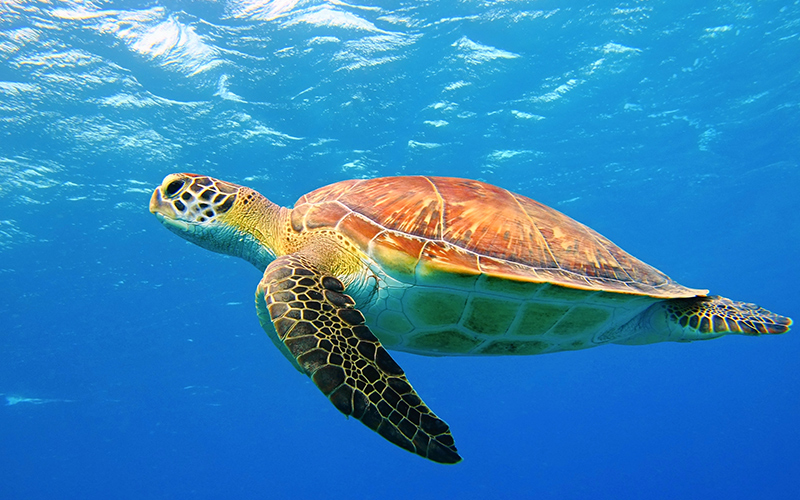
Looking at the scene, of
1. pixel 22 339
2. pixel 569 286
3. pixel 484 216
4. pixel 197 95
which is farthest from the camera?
pixel 22 339

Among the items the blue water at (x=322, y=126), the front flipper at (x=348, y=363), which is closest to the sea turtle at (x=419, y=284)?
the front flipper at (x=348, y=363)

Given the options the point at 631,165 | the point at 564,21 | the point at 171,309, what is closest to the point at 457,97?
the point at 564,21

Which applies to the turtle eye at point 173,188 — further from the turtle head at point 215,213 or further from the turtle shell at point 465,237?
A: the turtle shell at point 465,237

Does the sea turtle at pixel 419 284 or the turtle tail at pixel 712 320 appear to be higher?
the turtle tail at pixel 712 320

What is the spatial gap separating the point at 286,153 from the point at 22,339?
1900 cm

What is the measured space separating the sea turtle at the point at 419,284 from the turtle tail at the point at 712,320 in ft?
0.04

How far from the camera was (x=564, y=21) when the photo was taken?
10.9 meters

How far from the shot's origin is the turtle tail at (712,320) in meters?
3.32

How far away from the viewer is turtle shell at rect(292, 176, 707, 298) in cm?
281

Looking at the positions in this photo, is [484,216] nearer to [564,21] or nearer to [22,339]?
[564,21]

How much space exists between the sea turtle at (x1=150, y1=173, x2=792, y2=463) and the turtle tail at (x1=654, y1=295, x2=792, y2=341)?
13mm

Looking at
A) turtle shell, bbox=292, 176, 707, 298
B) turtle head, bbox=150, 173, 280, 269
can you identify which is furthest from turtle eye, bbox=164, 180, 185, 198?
turtle shell, bbox=292, 176, 707, 298

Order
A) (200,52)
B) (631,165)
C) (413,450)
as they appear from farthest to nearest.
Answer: (631,165) < (200,52) < (413,450)

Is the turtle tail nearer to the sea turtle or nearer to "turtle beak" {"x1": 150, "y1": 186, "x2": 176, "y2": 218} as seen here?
the sea turtle
